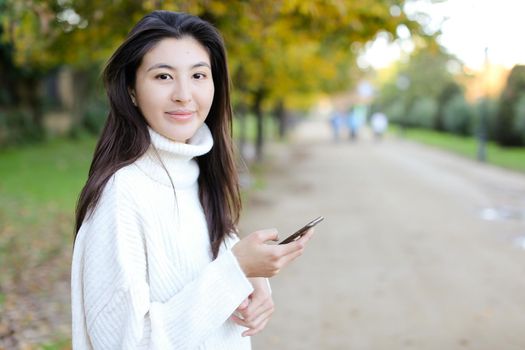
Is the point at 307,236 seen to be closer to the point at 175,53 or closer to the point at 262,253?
the point at 262,253

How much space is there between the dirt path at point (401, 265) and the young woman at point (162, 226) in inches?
116

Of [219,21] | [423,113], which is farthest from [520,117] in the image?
[423,113]

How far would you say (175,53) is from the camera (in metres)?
1.51

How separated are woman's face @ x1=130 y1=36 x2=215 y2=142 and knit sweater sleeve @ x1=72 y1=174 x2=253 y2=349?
0.23m

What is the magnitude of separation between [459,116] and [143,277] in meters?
29.9

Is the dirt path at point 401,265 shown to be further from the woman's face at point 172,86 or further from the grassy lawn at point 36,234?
the woman's face at point 172,86

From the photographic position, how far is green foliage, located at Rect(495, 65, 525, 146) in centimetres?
2033

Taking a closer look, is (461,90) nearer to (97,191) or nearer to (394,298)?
(394,298)

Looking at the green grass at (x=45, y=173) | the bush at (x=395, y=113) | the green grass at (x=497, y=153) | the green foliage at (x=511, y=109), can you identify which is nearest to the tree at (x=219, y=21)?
the green grass at (x=45, y=173)

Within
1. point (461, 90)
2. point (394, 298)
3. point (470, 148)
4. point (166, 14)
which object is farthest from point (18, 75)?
point (461, 90)

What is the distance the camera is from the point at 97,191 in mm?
1400

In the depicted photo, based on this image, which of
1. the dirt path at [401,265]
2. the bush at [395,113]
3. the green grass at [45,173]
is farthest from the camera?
the bush at [395,113]

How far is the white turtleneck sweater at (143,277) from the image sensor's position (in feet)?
4.37

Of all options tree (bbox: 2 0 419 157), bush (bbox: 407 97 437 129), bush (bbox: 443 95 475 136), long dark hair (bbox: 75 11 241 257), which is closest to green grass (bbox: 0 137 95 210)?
tree (bbox: 2 0 419 157)
